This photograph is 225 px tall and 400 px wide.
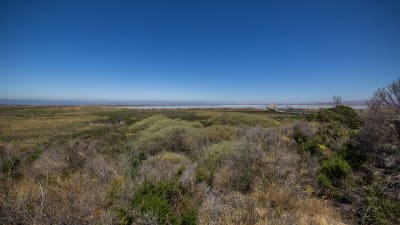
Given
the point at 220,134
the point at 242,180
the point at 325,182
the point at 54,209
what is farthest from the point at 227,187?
the point at 220,134

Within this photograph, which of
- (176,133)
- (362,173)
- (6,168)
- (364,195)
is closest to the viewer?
(364,195)

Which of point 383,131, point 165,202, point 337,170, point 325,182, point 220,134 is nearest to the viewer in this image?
point 165,202

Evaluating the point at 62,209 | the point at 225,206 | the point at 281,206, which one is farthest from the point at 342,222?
the point at 62,209

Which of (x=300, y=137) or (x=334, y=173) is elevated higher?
(x=300, y=137)

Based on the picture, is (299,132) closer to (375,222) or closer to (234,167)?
(234,167)

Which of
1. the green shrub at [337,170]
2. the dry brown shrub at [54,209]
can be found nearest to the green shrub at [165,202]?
the dry brown shrub at [54,209]

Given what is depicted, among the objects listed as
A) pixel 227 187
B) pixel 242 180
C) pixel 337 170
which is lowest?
pixel 227 187

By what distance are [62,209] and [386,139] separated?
10.4m

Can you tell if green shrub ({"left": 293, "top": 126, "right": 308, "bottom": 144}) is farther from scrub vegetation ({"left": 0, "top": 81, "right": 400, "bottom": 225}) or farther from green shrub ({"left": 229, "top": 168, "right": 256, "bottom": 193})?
green shrub ({"left": 229, "top": 168, "right": 256, "bottom": 193})

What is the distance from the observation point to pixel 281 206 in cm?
381

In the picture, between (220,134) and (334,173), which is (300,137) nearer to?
(220,134)

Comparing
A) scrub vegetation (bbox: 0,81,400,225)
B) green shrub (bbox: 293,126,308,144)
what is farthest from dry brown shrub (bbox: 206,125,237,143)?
green shrub (bbox: 293,126,308,144)

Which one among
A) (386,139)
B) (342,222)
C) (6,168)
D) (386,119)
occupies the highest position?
(386,119)

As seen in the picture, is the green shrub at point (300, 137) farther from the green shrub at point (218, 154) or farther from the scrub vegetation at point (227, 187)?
the green shrub at point (218, 154)
